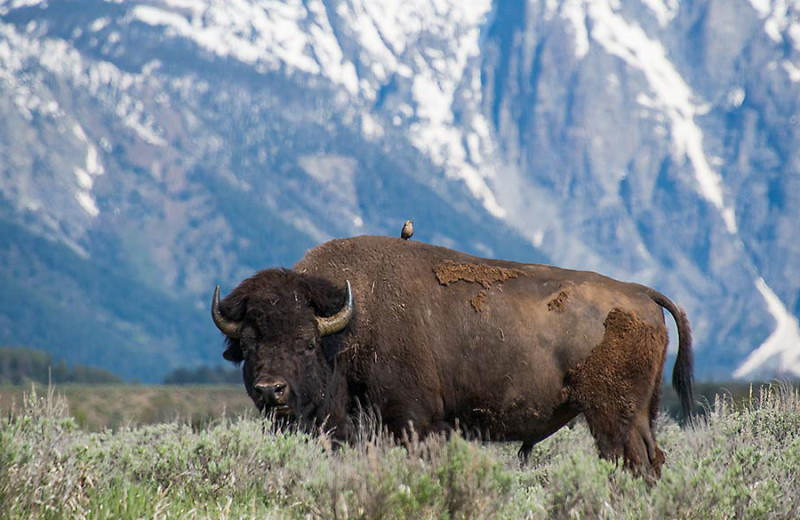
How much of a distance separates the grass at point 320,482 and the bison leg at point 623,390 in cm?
134

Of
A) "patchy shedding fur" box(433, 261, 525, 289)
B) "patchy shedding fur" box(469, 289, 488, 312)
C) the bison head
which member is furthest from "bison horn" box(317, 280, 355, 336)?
"patchy shedding fur" box(469, 289, 488, 312)

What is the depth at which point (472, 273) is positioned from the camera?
10.8m

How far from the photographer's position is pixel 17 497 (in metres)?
7.02

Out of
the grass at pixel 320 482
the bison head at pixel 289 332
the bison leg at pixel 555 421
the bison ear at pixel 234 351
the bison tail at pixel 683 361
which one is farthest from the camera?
the bison tail at pixel 683 361

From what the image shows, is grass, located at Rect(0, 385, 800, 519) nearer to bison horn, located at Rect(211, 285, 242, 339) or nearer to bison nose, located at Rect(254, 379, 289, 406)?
bison nose, located at Rect(254, 379, 289, 406)

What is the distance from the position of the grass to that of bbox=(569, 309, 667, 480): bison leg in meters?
1.34

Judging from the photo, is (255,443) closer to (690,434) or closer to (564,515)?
(564,515)

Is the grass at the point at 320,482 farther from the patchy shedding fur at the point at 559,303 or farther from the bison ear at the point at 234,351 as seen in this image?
the patchy shedding fur at the point at 559,303

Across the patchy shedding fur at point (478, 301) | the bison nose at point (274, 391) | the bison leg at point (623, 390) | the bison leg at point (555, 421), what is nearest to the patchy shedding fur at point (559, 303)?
the bison leg at point (623, 390)

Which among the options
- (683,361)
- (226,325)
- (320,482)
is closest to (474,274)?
(683,361)

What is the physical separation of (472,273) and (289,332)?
6.01ft

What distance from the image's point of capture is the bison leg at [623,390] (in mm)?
10148

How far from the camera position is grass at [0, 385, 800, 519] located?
7.25m

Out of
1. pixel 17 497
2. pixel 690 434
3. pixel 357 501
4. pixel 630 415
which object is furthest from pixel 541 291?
pixel 17 497
